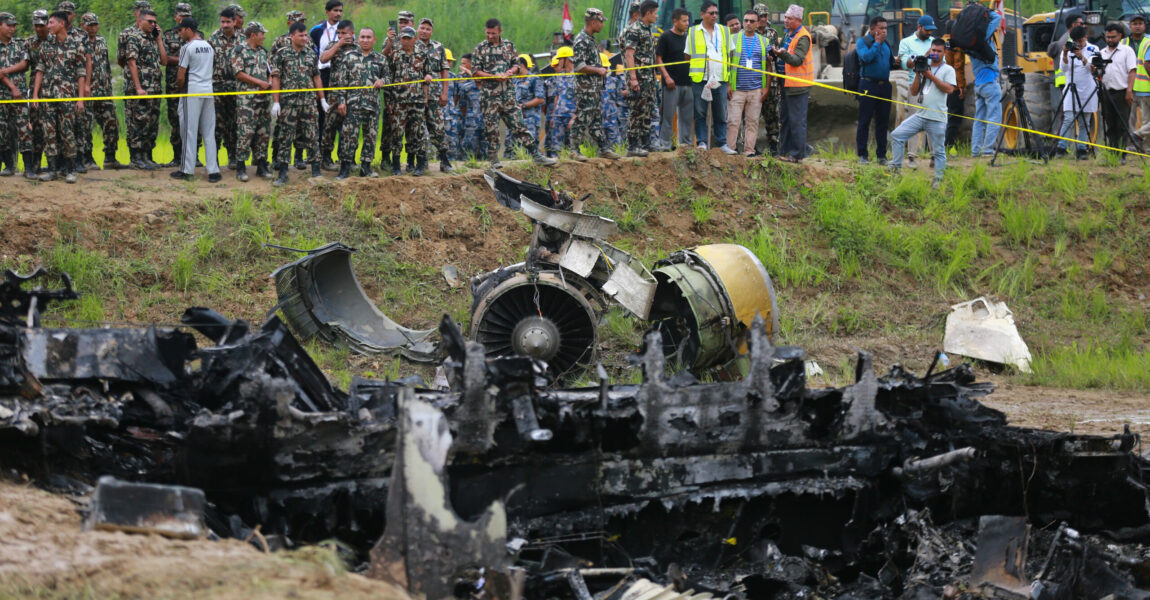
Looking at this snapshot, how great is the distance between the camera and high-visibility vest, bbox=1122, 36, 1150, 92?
1591cm

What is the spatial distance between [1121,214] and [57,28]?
12644 mm

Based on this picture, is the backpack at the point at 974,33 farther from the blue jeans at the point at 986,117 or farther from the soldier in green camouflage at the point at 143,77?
the soldier in green camouflage at the point at 143,77

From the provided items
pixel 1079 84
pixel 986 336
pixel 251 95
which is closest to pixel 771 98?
pixel 1079 84

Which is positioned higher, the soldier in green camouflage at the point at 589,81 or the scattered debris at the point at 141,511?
the soldier in green camouflage at the point at 589,81

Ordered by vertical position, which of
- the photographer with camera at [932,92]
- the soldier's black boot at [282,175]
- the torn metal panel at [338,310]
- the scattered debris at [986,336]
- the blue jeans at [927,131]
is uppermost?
the photographer with camera at [932,92]

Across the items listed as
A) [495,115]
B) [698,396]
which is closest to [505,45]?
[495,115]

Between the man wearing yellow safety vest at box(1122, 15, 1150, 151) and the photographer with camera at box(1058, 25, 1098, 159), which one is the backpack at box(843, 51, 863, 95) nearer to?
the photographer with camera at box(1058, 25, 1098, 159)

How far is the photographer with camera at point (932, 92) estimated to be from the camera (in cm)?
1437

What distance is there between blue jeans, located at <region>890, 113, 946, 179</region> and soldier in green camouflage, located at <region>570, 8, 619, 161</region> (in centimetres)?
354

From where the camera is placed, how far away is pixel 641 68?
1434 cm

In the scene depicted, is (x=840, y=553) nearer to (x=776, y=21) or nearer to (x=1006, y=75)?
(x=1006, y=75)

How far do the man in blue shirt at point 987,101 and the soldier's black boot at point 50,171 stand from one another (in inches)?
444

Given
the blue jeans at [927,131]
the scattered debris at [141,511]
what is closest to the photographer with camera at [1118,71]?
the blue jeans at [927,131]

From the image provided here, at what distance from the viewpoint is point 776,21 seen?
2047 cm
